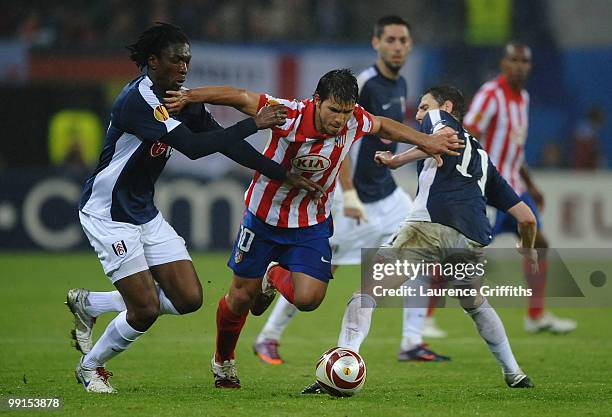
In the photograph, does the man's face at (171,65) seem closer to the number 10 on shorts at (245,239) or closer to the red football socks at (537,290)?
the number 10 on shorts at (245,239)

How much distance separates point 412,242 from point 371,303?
517 mm

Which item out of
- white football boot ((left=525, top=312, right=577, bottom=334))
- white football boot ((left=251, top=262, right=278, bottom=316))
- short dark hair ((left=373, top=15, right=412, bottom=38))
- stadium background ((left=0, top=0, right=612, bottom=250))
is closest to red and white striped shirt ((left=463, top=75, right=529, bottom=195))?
white football boot ((left=525, top=312, right=577, bottom=334))

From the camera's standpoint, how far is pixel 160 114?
6672 mm

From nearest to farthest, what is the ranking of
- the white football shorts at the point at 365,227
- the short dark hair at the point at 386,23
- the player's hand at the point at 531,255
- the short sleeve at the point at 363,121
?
the short sleeve at the point at 363,121 → the player's hand at the point at 531,255 → the white football shorts at the point at 365,227 → the short dark hair at the point at 386,23

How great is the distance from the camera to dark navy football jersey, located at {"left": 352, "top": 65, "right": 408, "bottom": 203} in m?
9.23

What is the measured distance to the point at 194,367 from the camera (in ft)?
27.2

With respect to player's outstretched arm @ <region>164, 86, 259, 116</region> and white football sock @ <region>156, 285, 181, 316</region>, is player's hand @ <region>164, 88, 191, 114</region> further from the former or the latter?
white football sock @ <region>156, 285, 181, 316</region>

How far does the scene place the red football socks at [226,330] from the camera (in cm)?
727

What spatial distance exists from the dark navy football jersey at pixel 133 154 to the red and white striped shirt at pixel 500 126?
13.1 feet

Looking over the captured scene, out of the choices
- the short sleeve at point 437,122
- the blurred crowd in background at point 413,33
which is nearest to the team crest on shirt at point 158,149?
the short sleeve at point 437,122

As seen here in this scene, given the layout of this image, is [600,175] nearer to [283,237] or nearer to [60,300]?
[60,300]

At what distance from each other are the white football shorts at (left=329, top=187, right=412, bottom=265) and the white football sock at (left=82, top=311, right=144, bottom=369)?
2698 mm

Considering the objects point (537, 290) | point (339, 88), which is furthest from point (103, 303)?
point (537, 290)

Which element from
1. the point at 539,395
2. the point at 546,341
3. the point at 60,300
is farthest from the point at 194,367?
the point at 60,300
